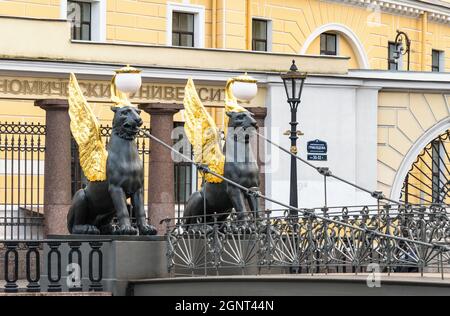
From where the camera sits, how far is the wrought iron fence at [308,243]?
23.1 meters

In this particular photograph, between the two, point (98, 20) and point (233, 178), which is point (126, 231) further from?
point (98, 20)

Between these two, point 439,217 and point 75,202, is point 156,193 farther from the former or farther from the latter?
point 439,217

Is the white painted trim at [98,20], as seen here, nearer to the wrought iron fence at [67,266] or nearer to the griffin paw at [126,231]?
the griffin paw at [126,231]

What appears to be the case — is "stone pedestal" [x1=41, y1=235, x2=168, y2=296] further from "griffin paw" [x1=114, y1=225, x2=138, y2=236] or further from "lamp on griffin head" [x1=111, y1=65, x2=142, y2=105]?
"lamp on griffin head" [x1=111, y1=65, x2=142, y2=105]

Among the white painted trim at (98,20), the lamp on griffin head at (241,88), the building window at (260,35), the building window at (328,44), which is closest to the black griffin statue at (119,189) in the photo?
the lamp on griffin head at (241,88)

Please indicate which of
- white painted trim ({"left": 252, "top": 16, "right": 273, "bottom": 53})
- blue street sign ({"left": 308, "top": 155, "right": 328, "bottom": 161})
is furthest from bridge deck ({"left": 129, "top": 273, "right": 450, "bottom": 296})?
white painted trim ({"left": 252, "top": 16, "right": 273, "bottom": 53})

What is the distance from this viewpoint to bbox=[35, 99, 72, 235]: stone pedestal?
99.4 feet

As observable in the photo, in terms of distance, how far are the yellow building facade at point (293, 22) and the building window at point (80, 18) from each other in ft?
0.80

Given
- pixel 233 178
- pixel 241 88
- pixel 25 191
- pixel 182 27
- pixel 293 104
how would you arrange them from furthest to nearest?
pixel 182 27 → pixel 293 104 → pixel 25 191 → pixel 241 88 → pixel 233 178

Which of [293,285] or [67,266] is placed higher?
[67,266]

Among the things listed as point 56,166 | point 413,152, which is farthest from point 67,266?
point 413,152

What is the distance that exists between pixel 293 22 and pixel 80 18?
6.08 metres

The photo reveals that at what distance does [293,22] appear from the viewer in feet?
138

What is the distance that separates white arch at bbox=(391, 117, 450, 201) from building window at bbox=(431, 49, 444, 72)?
11.6 metres
